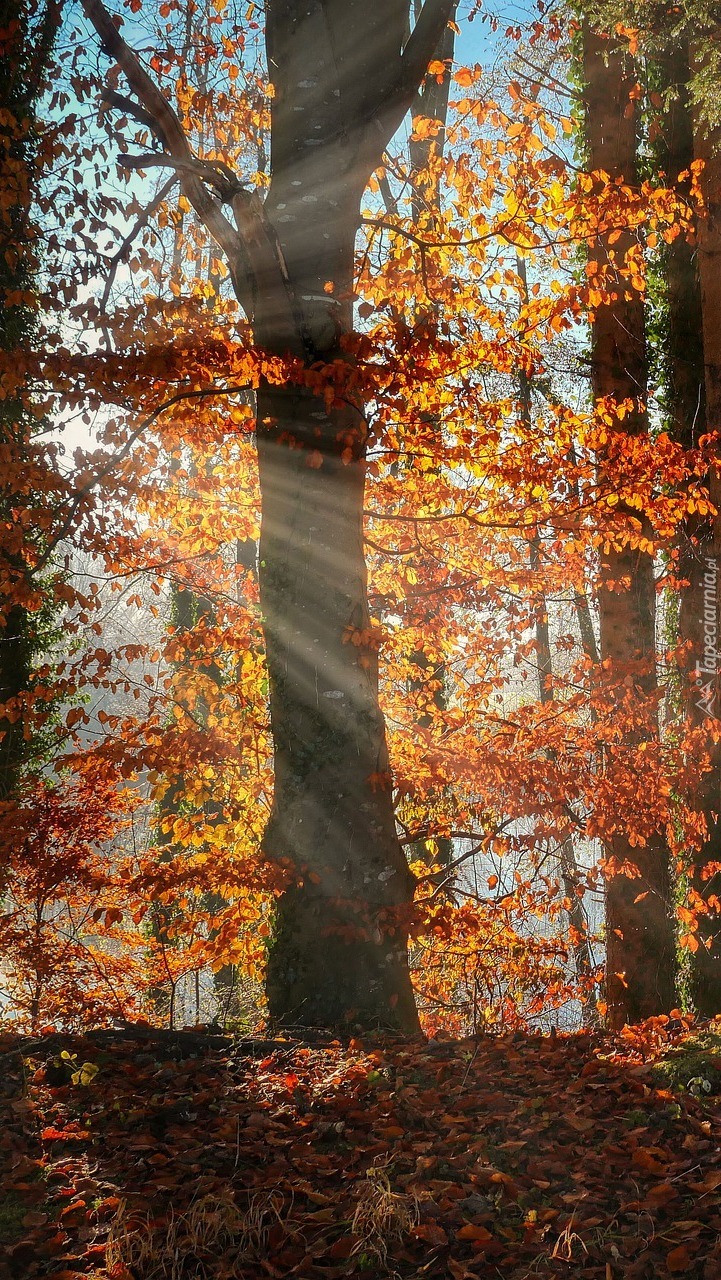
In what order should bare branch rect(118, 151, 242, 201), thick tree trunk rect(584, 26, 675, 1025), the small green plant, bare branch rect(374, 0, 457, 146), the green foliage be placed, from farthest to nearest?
thick tree trunk rect(584, 26, 675, 1025)
bare branch rect(374, 0, 457, 146)
bare branch rect(118, 151, 242, 201)
the small green plant
the green foliage

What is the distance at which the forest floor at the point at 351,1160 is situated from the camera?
9.48ft

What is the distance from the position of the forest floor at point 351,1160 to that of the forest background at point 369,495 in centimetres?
110

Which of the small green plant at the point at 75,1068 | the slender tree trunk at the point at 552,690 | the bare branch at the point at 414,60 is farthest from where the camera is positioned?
the slender tree trunk at the point at 552,690

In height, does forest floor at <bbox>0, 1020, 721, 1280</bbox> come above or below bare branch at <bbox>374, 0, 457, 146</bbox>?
below

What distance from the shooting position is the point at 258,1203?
10.3 ft

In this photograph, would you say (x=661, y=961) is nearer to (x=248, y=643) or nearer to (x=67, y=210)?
(x=248, y=643)

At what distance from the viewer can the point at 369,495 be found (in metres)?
9.61

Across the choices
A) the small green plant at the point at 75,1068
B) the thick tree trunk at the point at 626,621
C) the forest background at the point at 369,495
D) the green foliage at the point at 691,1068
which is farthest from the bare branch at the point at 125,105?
the green foliage at the point at 691,1068

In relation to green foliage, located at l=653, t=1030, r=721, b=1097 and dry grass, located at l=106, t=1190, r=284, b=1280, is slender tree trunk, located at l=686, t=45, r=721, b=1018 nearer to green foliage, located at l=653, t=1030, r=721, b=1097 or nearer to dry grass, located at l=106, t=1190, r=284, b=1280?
green foliage, located at l=653, t=1030, r=721, b=1097

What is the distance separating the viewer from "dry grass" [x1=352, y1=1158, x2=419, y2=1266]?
289cm

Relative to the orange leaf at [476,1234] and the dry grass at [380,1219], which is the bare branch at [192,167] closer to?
the dry grass at [380,1219]

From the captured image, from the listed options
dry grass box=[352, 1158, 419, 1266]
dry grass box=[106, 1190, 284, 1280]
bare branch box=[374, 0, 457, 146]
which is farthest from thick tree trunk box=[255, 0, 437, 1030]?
dry grass box=[106, 1190, 284, 1280]

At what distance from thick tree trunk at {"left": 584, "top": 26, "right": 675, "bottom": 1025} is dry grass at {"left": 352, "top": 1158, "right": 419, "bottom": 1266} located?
4.94 meters

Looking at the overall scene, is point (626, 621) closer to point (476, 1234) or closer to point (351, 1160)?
point (351, 1160)
